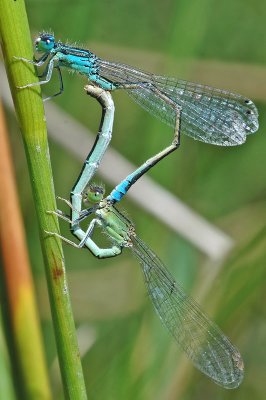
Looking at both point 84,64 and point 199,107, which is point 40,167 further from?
point 199,107

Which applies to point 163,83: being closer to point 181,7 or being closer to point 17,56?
point 181,7

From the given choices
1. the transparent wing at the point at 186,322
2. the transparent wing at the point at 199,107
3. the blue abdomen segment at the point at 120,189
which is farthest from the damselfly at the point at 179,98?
the transparent wing at the point at 186,322

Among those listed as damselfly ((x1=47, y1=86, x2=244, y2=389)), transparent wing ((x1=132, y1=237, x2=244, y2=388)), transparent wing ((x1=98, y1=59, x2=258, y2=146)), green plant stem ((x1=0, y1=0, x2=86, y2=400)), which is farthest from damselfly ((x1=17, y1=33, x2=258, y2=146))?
green plant stem ((x1=0, y1=0, x2=86, y2=400))

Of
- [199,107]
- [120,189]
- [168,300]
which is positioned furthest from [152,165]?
[168,300]

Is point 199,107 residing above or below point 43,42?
below

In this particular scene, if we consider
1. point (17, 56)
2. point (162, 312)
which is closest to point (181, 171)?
point (162, 312)

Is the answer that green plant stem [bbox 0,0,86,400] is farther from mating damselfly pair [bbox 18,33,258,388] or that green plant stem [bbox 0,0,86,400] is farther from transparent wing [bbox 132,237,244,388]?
transparent wing [bbox 132,237,244,388]

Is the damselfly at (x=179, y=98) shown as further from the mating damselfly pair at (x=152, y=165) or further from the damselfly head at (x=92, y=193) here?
the damselfly head at (x=92, y=193)
